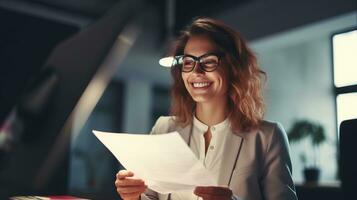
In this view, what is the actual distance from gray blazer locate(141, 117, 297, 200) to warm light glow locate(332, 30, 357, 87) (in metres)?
3.58

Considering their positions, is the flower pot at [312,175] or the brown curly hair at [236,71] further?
the flower pot at [312,175]

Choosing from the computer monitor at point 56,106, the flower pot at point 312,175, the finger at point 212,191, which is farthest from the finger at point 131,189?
the flower pot at point 312,175

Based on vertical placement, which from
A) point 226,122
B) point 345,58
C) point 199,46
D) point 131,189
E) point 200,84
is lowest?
point 131,189

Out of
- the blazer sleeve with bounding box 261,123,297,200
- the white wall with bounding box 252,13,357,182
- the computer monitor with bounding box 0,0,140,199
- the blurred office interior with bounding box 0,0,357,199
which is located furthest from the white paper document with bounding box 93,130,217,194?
the white wall with bounding box 252,13,357,182

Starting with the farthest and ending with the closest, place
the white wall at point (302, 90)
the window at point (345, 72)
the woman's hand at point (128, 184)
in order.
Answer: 1. the white wall at point (302, 90)
2. the window at point (345, 72)
3. the woman's hand at point (128, 184)

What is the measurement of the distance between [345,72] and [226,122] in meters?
3.80

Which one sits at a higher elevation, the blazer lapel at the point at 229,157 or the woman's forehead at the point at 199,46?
the woman's forehead at the point at 199,46

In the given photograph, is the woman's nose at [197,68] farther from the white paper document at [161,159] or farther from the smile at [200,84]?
the white paper document at [161,159]

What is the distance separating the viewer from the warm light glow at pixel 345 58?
4.52m

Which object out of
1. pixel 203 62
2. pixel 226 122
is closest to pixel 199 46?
pixel 203 62

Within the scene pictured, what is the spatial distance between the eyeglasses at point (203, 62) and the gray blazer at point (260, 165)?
0.76 feet

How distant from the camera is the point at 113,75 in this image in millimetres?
403

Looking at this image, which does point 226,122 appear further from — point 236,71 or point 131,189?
point 131,189

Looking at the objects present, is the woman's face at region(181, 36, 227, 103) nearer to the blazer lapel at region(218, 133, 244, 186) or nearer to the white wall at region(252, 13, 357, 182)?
the blazer lapel at region(218, 133, 244, 186)
